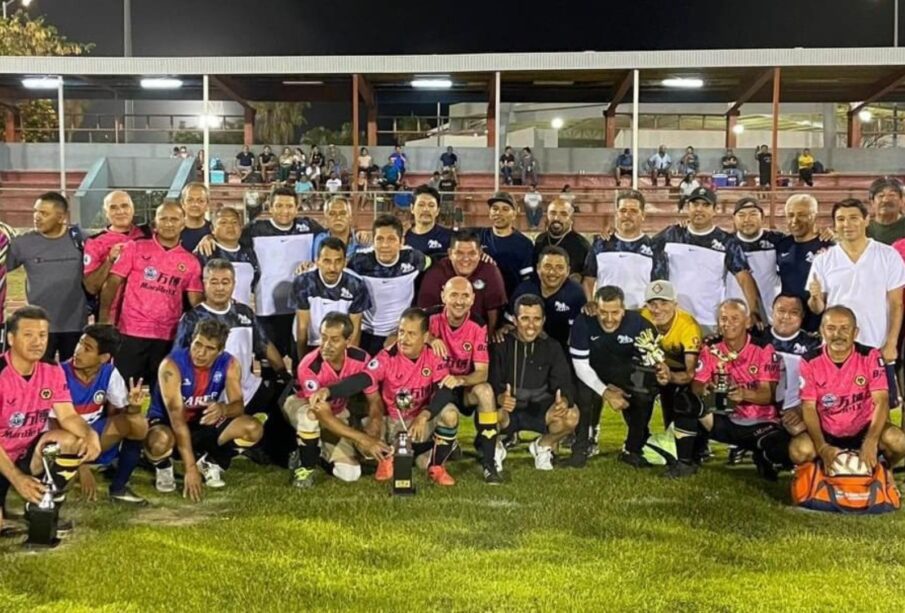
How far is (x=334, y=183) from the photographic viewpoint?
62.6 feet

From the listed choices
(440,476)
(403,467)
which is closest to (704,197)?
(440,476)

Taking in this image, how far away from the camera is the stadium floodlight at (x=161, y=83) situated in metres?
18.9

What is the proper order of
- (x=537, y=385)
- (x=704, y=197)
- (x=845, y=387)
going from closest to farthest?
(x=845, y=387), (x=537, y=385), (x=704, y=197)

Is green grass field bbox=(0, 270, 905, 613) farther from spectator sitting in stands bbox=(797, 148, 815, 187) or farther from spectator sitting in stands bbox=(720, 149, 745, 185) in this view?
spectator sitting in stands bbox=(797, 148, 815, 187)

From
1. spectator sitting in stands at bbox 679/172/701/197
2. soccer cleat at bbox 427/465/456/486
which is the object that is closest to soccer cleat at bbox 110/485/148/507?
soccer cleat at bbox 427/465/456/486

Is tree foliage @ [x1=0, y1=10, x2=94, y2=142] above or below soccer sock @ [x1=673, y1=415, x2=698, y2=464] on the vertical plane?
above

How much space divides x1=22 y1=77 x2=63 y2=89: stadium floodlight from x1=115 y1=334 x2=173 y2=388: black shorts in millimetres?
14914

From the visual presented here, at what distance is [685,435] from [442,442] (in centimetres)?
157

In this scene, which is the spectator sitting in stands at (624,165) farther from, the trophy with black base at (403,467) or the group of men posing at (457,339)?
the trophy with black base at (403,467)

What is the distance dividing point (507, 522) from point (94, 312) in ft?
10.5

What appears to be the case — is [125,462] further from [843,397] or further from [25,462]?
[843,397]

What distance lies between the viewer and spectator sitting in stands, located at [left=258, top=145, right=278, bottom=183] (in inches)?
818

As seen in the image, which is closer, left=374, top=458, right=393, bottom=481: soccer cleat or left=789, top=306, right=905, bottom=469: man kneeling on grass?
left=789, top=306, right=905, bottom=469: man kneeling on grass

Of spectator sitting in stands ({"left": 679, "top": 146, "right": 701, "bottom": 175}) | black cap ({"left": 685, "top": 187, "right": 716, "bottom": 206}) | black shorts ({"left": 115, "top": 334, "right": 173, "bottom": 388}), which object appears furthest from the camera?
spectator sitting in stands ({"left": 679, "top": 146, "right": 701, "bottom": 175})
